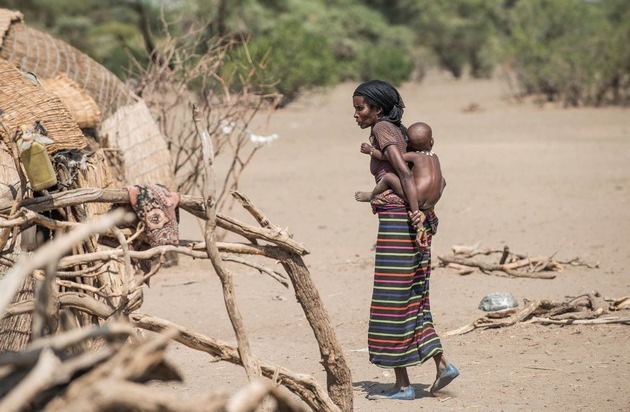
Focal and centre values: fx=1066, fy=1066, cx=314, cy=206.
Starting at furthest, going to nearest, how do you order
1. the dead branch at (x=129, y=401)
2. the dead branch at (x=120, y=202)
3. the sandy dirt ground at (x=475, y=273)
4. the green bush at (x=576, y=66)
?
the green bush at (x=576, y=66) → the sandy dirt ground at (x=475, y=273) → the dead branch at (x=120, y=202) → the dead branch at (x=129, y=401)

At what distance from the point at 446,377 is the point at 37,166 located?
2.22m

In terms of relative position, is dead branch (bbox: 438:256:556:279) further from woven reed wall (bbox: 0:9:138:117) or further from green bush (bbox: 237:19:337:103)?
green bush (bbox: 237:19:337:103)

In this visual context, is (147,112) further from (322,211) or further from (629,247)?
(629,247)

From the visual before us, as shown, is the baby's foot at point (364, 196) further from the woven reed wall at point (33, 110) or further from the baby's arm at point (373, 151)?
the woven reed wall at point (33, 110)

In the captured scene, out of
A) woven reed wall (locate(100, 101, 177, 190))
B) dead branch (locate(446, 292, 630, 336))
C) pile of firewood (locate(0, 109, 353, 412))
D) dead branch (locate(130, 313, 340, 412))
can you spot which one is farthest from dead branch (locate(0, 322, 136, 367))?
woven reed wall (locate(100, 101, 177, 190))

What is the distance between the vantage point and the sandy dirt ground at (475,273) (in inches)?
222

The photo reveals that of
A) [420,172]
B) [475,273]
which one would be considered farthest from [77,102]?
[475,273]

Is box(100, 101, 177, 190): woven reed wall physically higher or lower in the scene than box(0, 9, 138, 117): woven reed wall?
lower

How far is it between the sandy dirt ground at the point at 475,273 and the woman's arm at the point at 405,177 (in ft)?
3.29

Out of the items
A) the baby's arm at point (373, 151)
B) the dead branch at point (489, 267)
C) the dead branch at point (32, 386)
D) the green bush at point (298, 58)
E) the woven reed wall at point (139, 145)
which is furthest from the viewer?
the green bush at point (298, 58)

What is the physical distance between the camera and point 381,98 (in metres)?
5.18

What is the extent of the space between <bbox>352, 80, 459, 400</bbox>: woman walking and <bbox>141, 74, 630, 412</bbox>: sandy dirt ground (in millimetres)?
283

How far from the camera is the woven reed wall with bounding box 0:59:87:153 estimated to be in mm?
5062

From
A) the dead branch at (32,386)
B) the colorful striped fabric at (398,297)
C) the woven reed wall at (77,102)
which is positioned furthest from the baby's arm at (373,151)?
the dead branch at (32,386)
